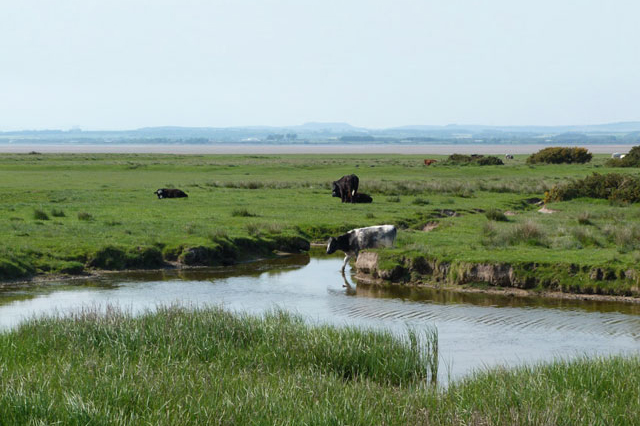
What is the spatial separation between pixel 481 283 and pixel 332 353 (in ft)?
40.7

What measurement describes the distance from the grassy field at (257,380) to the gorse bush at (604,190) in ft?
113

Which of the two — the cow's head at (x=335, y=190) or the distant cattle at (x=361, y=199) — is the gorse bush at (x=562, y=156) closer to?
the cow's head at (x=335, y=190)

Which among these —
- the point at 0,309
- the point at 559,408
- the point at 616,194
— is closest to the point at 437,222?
the point at 616,194

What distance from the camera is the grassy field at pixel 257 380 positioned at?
1155 cm

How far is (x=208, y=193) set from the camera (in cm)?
5534

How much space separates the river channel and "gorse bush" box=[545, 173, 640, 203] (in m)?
23.5

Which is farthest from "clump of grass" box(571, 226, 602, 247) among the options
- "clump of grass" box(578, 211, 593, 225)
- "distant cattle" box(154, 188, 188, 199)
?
"distant cattle" box(154, 188, 188, 199)

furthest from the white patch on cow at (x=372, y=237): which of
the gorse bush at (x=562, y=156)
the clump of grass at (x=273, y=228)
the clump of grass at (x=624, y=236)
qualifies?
the gorse bush at (x=562, y=156)

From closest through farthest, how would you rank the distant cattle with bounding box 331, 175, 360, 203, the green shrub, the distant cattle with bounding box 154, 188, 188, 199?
1. the distant cattle with bounding box 331, 175, 360, 203
2. the distant cattle with bounding box 154, 188, 188, 199
3. the green shrub

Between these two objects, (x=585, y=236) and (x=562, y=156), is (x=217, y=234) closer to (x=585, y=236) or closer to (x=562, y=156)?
(x=585, y=236)

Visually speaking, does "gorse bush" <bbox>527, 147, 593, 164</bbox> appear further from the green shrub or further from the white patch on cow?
the white patch on cow

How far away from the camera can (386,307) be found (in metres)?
24.1

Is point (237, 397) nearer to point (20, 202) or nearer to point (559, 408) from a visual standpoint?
point (559, 408)

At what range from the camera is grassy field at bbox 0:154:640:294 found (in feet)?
94.1
